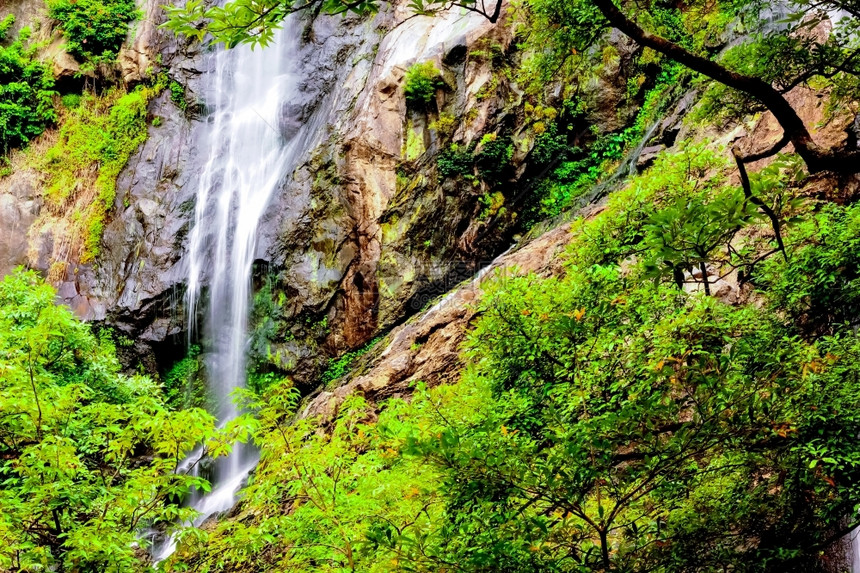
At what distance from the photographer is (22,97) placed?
64.4 feet

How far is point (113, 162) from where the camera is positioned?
738 inches

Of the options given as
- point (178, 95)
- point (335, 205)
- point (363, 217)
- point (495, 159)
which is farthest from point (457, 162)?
point (178, 95)

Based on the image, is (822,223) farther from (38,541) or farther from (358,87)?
(358,87)

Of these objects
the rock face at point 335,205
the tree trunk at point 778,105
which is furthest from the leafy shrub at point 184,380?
the tree trunk at point 778,105

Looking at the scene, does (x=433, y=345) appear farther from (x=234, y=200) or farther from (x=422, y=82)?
(x=234, y=200)

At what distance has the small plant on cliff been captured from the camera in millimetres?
14273

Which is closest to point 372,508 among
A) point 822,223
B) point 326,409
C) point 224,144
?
point 822,223

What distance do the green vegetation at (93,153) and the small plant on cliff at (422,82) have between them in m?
9.94

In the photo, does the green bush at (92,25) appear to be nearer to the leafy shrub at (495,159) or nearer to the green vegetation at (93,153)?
the green vegetation at (93,153)

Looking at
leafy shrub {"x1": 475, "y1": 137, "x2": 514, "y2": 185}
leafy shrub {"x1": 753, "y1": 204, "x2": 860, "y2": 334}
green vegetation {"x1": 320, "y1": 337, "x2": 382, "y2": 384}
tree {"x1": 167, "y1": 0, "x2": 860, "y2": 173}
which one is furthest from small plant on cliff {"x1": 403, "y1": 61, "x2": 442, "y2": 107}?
leafy shrub {"x1": 753, "y1": 204, "x2": 860, "y2": 334}

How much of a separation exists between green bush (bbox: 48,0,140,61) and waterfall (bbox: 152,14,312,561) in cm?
396

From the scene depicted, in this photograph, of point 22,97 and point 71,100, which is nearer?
point 22,97

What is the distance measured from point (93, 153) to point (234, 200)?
6425 millimetres

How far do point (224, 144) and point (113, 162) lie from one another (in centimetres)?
403
